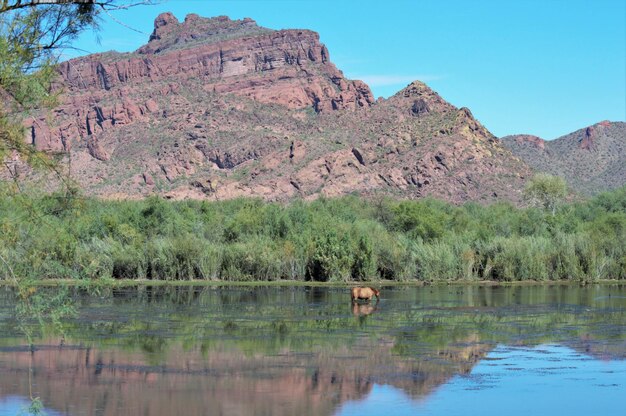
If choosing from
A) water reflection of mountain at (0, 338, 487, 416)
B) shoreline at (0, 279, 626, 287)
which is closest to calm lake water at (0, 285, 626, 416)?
water reflection of mountain at (0, 338, 487, 416)

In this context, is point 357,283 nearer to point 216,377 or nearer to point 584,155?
point 216,377

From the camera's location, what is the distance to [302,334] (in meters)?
25.3

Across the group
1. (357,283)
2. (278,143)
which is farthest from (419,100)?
(357,283)

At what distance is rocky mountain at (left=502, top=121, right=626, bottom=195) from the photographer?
160375mm

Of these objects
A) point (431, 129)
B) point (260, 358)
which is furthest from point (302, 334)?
point (431, 129)

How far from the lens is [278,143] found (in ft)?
531

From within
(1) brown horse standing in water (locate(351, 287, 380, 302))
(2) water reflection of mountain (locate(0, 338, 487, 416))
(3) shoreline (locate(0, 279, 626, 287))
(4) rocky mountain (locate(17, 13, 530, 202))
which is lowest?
(2) water reflection of mountain (locate(0, 338, 487, 416))

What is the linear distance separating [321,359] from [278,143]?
466 ft

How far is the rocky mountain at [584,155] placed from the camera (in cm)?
16038

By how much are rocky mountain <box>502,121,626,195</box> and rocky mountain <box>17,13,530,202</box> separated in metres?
17.8

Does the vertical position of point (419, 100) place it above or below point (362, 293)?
above

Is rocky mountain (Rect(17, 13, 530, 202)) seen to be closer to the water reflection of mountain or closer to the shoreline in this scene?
the shoreline

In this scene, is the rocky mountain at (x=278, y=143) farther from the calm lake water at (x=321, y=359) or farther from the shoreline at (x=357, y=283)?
the calm lake water at (x=321, y=359)

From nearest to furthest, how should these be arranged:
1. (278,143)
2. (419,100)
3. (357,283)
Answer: (357,283)
(278,143)
(419,100)
